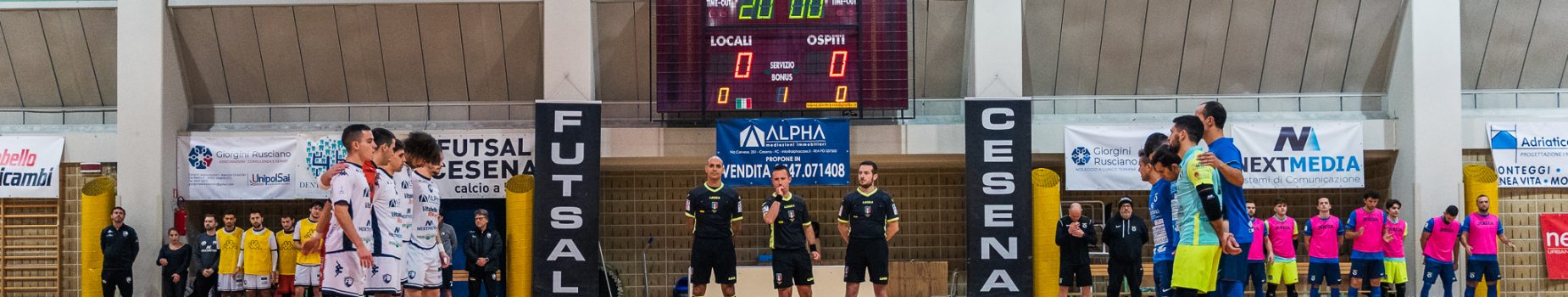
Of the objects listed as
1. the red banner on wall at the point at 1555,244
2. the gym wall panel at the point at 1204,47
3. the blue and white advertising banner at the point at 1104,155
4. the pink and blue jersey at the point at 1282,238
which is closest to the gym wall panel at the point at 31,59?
the blue and white advertising banner at the point at 1104,155

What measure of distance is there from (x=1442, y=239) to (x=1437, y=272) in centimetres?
41

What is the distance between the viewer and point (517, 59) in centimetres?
1692

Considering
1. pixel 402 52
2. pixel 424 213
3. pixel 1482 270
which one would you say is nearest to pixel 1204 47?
pixel 1482 270

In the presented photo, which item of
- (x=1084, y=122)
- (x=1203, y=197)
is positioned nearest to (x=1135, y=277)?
(x=1084, y=122)

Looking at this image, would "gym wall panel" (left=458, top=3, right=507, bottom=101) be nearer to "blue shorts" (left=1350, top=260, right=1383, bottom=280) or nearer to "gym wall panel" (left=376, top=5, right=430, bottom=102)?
"gym wall panel" (left=376, top=5, right=430, bottom=102)

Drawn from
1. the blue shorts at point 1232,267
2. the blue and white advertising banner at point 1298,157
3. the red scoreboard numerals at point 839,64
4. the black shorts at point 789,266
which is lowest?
the black shorts at point 789,266

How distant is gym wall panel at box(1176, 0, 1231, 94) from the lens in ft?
54.1

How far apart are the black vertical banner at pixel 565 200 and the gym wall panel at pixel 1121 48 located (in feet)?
23.0

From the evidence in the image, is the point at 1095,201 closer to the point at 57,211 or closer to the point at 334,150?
the point at 334,150

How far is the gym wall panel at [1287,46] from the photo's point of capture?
1650 cm

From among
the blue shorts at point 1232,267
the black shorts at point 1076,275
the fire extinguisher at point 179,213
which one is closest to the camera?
the blue shorts at point 1232,267

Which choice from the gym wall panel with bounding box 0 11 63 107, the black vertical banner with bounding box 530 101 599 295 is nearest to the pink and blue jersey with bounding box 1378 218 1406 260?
the black vertical banner with bounding box 530 101 599 295

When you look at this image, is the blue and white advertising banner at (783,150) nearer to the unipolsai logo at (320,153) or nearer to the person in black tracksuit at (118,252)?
the unipolsai logo at (320,153)

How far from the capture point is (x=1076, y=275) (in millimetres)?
14719
